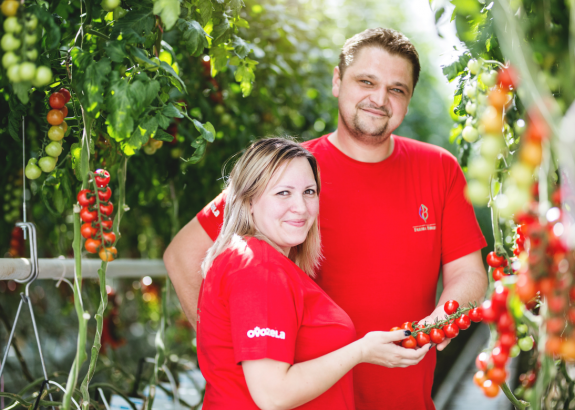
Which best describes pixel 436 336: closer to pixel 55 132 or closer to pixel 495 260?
pixel 495 260

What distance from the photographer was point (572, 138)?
604mm

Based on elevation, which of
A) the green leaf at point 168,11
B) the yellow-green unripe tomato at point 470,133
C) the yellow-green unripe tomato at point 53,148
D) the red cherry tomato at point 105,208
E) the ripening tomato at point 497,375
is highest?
the green leaf at point 168,11

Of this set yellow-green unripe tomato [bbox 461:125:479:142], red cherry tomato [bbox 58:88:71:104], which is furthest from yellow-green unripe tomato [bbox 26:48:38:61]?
yellow-green unripe tomato [bbox 461:125:479:142]

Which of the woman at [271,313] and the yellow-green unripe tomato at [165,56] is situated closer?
the woman at [271,313]

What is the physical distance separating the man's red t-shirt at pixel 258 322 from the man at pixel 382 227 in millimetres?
437

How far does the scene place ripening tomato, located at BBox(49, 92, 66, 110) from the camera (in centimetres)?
133

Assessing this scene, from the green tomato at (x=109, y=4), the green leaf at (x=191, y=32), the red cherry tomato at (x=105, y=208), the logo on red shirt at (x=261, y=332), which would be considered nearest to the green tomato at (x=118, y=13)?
the green tomato at (x=109, y=4)

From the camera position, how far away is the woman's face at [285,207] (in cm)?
142

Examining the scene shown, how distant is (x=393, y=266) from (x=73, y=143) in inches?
45.8

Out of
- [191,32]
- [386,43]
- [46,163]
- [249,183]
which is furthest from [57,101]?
[386,43]

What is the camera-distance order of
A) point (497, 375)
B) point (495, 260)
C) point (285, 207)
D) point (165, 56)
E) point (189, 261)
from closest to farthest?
point (497, 375)
point (495, 260)
point (285, 207)
point (165, 56)
point (189, 261)

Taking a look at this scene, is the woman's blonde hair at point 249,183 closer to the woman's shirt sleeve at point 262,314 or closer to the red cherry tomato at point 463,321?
the woman's shirt sleeve at point 262,314

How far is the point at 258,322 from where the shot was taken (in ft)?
3.77

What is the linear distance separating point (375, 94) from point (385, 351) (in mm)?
1010
